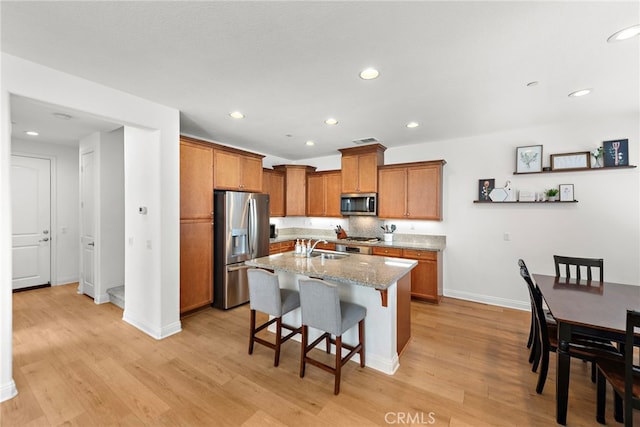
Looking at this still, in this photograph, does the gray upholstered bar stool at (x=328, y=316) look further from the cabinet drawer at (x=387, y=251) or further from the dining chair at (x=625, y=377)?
the cabinet drawer at (x=387, y=251)

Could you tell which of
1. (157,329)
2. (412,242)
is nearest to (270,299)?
(157,329)

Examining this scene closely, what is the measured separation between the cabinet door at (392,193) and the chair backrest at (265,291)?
9.86ft

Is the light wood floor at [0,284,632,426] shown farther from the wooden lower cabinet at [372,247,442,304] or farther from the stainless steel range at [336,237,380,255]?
the stainless steel range at [336,237,380,255]

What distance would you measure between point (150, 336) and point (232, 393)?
5.31 feet

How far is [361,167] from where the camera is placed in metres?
5.11

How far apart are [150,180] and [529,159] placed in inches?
209

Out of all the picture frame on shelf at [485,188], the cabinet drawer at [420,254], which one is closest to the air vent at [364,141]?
the picture frame on shelf at [485,188]

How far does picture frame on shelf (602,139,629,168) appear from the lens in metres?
3.42

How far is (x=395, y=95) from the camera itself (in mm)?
2861

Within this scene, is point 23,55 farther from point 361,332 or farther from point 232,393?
point 361,332

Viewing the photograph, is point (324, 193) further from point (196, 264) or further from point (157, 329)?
point (157, 329)

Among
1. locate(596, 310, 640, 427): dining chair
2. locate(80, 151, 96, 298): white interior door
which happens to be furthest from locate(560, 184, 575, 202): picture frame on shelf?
locate(80, 151, 96, 298): white interior door

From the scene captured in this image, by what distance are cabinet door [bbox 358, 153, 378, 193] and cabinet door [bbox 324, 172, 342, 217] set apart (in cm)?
64

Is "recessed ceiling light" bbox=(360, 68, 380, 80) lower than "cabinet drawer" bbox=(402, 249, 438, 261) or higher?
higher
